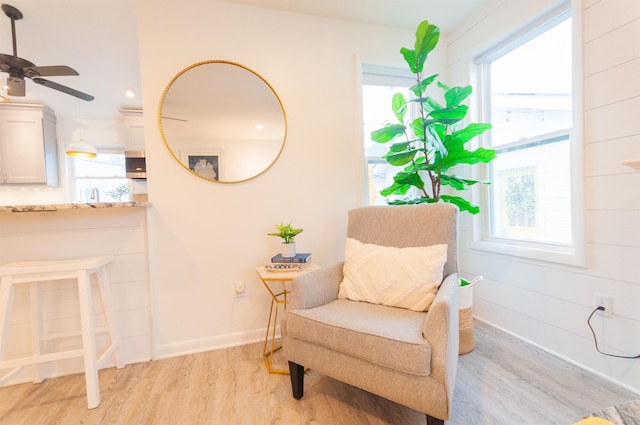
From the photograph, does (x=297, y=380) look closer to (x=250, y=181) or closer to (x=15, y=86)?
(x=250, y=181)

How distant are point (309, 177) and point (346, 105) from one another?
67 cm

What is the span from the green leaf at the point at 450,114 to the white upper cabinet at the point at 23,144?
4.55m

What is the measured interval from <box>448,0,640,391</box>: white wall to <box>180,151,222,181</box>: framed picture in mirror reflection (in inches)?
88.4

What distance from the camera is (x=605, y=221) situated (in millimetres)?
1512

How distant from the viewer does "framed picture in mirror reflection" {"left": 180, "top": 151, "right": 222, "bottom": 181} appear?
196 centimetres

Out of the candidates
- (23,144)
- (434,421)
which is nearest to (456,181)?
(434,421)

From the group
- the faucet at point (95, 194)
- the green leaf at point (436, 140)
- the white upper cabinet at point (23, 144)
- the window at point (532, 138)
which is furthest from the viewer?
the faucet at point (95, 194)

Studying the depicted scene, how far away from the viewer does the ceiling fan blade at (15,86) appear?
206 centimetres

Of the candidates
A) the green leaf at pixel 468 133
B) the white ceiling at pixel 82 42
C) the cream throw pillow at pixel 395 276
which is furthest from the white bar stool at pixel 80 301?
the green leaf at pixel 468 133

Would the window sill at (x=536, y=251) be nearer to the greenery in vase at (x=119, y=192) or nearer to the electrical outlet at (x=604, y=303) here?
the electrical outlet at (x=604, y=303)

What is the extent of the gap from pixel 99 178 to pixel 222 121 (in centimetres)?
312

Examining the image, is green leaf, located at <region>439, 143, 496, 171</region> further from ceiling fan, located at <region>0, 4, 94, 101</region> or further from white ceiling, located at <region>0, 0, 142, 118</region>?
ceiling fan, located at <region>0, 4, 94, 101</region>

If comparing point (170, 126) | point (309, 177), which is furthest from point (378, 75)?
point (170, 126)

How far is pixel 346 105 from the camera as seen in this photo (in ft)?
7.54
